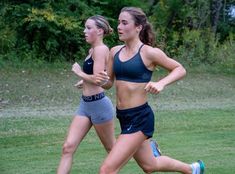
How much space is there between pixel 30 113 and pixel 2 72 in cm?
631

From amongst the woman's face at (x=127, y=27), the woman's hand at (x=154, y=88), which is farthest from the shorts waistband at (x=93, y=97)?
the woman's hand at (x=154, y=88)

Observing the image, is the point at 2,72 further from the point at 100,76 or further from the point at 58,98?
the point at 100,76

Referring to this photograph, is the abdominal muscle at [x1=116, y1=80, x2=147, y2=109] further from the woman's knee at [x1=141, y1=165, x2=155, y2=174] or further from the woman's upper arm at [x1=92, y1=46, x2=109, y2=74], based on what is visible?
the woman's upper arm at [x1=92, y1=46, x2=109, y2=74]

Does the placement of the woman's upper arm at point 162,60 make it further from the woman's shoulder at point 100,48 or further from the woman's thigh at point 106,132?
the woman's thigh at point 106,132

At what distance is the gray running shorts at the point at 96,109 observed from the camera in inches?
278

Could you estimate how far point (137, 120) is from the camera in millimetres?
6039

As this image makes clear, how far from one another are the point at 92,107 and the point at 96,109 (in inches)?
2.0

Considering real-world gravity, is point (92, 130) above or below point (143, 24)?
below

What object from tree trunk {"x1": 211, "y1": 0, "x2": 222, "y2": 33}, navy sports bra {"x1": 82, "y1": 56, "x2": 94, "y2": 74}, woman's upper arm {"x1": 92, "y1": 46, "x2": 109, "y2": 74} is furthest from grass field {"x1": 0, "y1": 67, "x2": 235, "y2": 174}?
tree trunk {"x1": 211, "y1": 0, "x2": 222, "y2": 33}

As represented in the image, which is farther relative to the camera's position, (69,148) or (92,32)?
(92,32)

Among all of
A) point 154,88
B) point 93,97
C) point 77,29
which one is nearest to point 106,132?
point 93,97

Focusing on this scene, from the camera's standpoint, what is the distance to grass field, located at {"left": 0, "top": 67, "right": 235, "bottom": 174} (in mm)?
9016

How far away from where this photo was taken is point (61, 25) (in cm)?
2305

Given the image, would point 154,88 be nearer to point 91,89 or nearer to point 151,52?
point 151,52
